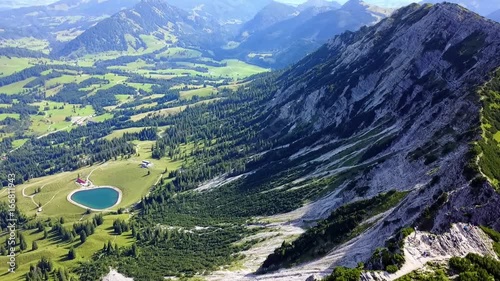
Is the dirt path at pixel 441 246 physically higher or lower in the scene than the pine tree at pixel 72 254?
higher

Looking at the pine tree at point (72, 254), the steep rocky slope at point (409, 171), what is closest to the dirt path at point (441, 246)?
the steep rocky slope at point (409, 171)

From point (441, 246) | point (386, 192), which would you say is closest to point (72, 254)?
point (386, 192)

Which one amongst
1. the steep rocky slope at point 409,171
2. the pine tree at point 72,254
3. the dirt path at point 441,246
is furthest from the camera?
the pine tree at point 72,254

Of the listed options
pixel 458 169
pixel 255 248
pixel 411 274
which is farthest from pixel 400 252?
pixel 255 248

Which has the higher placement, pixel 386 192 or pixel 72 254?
pixel 386 192

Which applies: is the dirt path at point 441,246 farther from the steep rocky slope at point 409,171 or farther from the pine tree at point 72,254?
the pine tree at point 72,254

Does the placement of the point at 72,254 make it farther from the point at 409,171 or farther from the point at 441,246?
the point at 441,246

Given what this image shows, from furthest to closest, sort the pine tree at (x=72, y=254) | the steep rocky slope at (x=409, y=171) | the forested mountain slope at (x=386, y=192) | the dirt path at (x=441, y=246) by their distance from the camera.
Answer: the pine tree at (x=72, y=254), the steep rocky slope at (x=409, y=171), the forested mountain slope at (x=386, y=192), the dirt path at (x=441, y=246)

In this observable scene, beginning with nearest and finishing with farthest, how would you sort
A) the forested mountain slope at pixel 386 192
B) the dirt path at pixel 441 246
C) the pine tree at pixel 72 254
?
the dirt path at pixel 441 246 < the forested mountain slope at pixel 386 192 < the pine tree at pixel 72 254

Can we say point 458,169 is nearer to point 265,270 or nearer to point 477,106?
point 477,106

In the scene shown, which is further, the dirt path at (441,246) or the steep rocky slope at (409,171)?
the steep rocky slope at (409,171)

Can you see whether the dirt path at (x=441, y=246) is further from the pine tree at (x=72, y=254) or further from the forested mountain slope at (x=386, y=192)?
the pine tree at (x=72, y=254)
